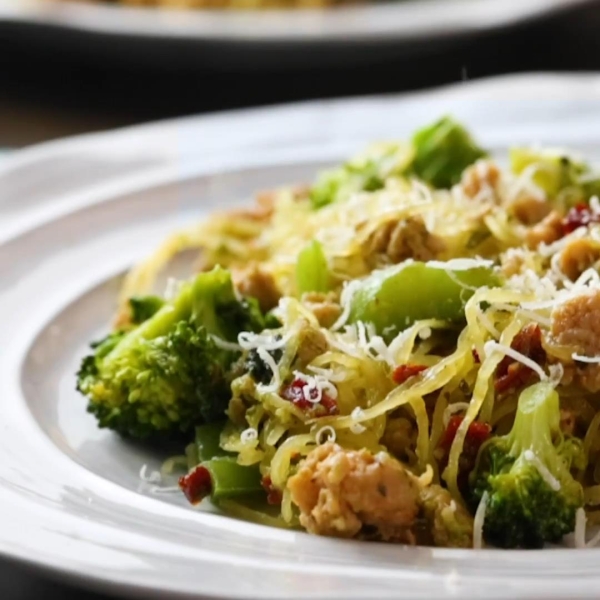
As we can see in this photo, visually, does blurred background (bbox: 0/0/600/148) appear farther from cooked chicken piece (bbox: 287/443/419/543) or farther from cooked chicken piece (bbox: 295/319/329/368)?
cooked chicken piece (bbox: 287/443/419/543)

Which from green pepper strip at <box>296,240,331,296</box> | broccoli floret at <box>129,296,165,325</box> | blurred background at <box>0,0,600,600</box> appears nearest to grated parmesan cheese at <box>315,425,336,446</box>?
green pepper strip at <box>296,240,331,296</box>

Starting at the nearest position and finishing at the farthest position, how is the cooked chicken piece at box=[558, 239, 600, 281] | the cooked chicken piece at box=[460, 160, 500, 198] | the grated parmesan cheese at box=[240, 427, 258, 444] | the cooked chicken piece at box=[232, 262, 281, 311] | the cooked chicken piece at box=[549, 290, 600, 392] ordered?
the cooked chicken piece at box=[549, 290, 600, 392], the grated parmesan cheese at box=[240, 427, 258, 444], the cooked chicken piece at box=[558, 239, 600, 281], the cooked chicken piece at box=[232, 262, 281, 311], the cooked chicken piece at box=[460, 160, 500, 198]

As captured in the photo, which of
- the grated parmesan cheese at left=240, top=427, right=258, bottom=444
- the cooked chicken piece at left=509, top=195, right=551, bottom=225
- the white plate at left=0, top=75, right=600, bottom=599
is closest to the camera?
the white plate at left=0, top=75, right=600, bottom=599

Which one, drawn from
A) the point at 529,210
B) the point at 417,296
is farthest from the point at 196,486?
the point at 529,210

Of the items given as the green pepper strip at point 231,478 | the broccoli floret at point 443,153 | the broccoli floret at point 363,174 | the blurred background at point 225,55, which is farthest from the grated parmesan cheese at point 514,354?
the blurred background at point 225,55

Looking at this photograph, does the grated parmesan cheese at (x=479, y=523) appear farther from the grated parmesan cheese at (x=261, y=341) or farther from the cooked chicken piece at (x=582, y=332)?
the grated parmesan cheese at (x=261, y=341)

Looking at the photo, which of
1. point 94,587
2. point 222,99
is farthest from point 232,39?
point 94,587
